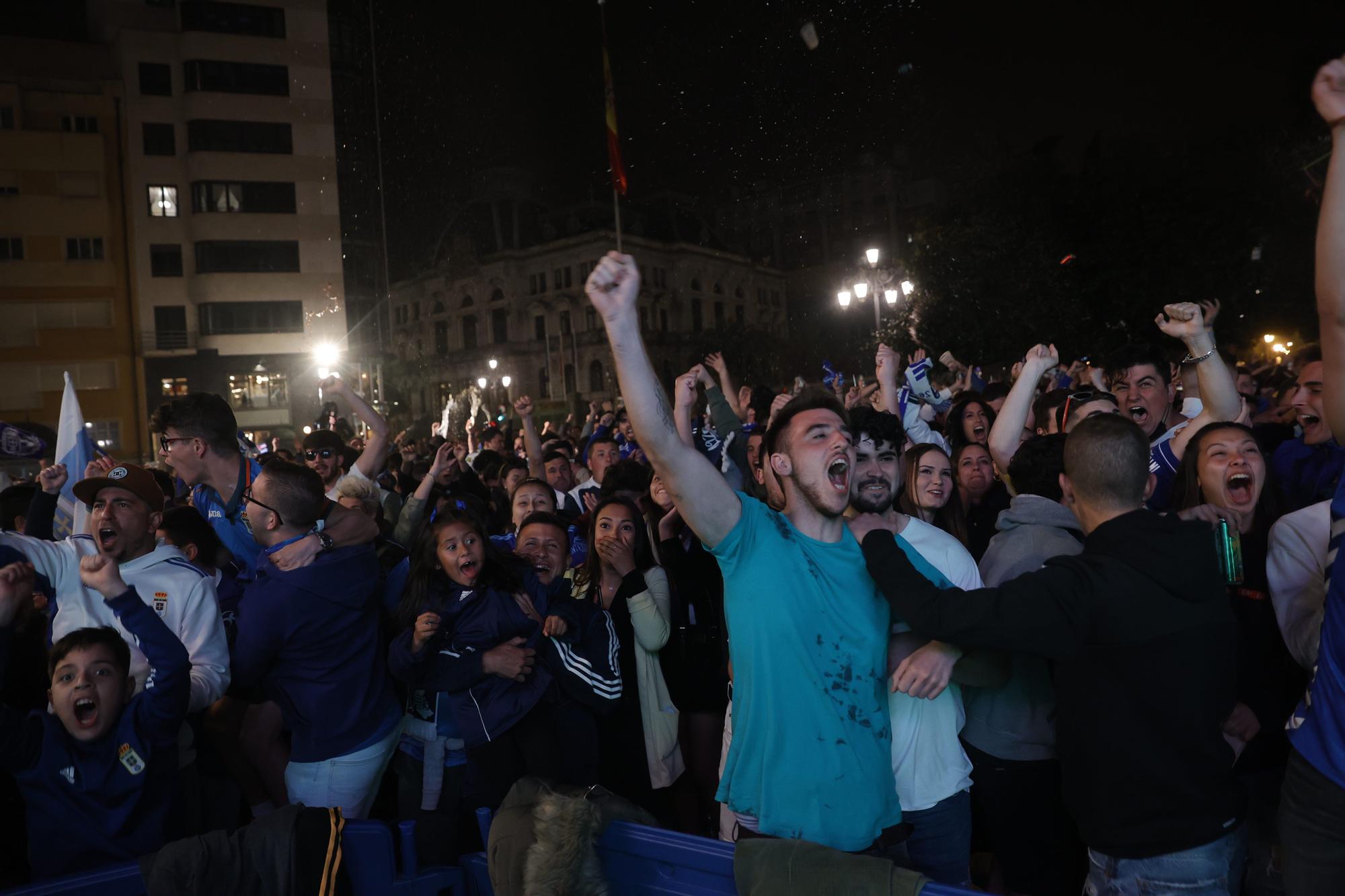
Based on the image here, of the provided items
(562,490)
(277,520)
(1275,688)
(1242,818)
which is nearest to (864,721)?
(1242,818)

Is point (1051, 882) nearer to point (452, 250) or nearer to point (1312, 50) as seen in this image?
point (1312, 50)

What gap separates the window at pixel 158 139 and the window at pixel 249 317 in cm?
633

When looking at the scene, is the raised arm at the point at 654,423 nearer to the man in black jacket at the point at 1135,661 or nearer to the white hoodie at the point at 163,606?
the man in black jacket at the point at 1135,661

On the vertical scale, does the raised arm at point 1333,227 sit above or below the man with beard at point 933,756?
above

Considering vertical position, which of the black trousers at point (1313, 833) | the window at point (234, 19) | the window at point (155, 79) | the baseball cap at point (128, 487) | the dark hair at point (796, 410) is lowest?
the black trousers at point (1313, 833)

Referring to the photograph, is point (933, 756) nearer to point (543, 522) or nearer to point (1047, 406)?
point (543, 522)

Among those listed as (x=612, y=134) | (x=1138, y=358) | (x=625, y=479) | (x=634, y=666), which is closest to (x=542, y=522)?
(x=634, y=666)

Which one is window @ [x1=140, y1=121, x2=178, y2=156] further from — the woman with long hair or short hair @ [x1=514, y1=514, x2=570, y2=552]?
the woman with long hair

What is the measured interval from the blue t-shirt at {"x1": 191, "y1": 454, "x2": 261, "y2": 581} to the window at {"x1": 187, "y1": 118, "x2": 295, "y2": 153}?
1456 inches

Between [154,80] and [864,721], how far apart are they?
4281 centimetres

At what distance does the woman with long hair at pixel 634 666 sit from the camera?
4141 millimetres

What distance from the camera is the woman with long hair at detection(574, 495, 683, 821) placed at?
13.6 ft

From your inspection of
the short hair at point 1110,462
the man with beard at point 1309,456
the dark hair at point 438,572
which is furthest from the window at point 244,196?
the short hair at point 1110,462

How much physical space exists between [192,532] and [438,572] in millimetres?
1683
